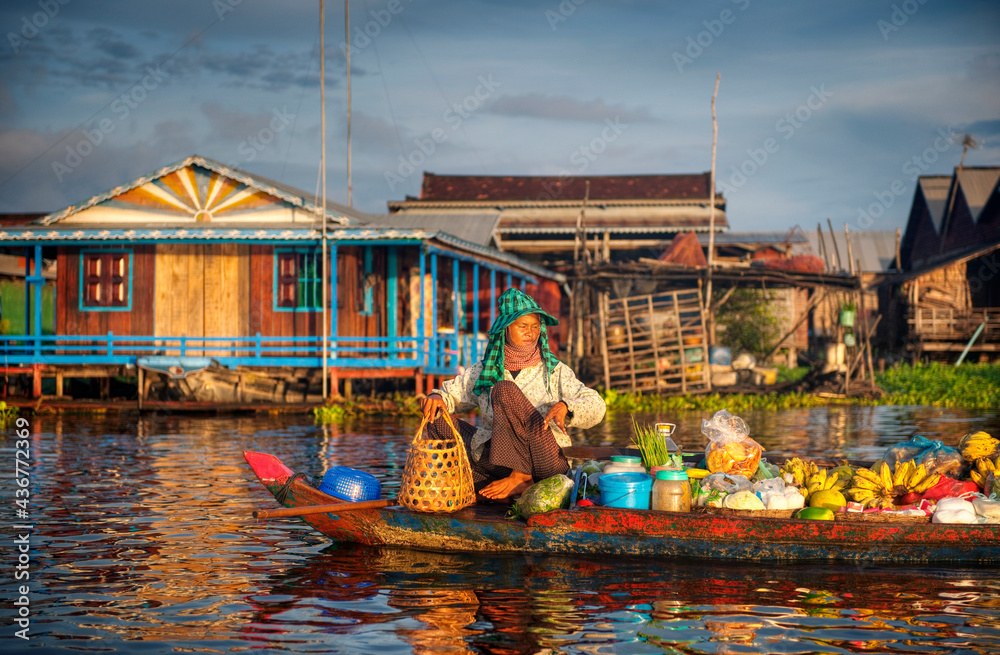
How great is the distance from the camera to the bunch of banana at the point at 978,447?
653 cm

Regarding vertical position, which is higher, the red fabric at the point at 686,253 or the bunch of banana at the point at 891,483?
the red fabric at the point at 686,253

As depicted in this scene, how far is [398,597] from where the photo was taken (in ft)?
16.7

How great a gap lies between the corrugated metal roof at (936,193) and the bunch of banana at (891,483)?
106ft

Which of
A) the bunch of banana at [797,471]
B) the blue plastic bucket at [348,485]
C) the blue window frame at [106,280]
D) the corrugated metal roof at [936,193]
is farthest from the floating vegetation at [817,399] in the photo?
the corrugated metal roof at [936,193]

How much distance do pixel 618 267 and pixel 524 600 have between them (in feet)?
47.1

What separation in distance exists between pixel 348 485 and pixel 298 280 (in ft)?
42.2

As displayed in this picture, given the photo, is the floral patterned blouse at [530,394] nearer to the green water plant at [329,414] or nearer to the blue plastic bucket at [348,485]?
the blue plastic bucket at [348,485]

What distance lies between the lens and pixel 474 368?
6.92 metres

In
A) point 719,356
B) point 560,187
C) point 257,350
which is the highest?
point 560,187

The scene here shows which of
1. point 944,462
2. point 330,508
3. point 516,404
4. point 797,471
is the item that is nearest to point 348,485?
point 330,508

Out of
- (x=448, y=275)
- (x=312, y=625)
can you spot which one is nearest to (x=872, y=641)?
(x=312, y=625)

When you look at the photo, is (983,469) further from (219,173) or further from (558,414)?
(219,173)

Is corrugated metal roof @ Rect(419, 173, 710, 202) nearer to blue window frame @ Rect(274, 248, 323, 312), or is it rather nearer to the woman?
blue window frame @ Rect(274, 248, 323, 312)

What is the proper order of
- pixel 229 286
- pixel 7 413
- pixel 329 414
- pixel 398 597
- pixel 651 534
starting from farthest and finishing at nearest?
pixel 229 286, pixel 329 414, pixel 7 413, pixel 651 534, pixel 398 597
